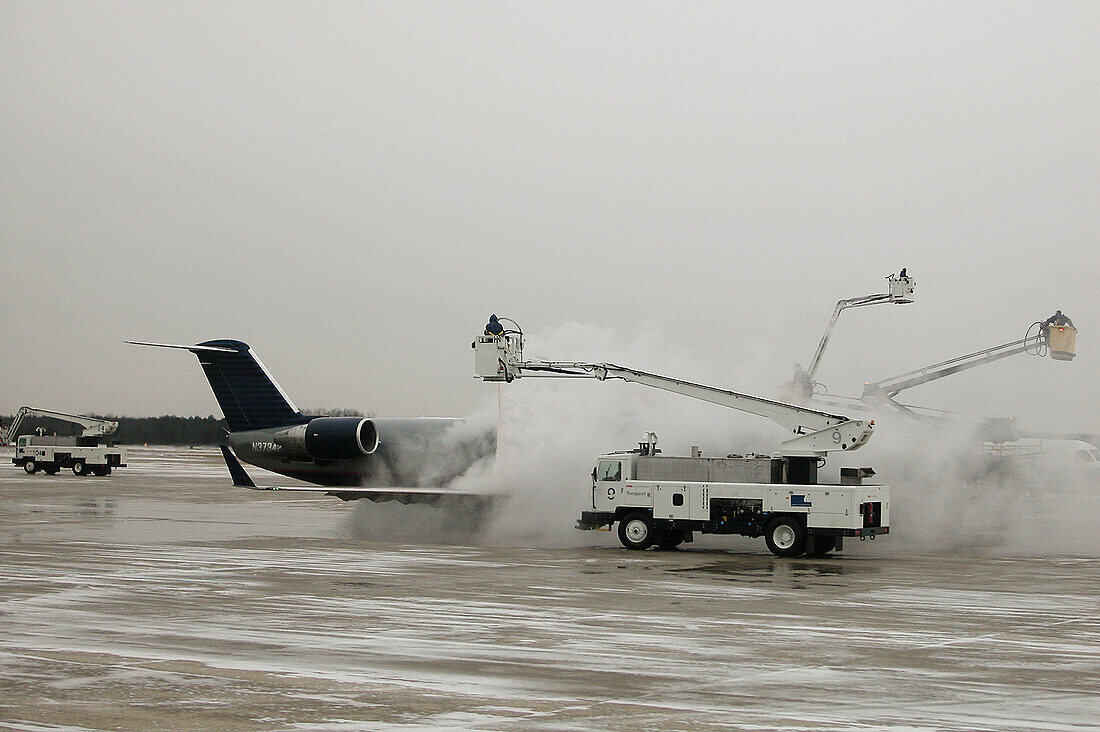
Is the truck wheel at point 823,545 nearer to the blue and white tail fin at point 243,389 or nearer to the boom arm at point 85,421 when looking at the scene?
the blue and white tail fin at point 243,389

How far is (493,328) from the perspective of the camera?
3102 centimetres

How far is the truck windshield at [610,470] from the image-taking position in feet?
94.3

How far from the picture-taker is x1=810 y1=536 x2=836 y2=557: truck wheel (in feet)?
89.5

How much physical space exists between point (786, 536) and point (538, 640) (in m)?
13.0

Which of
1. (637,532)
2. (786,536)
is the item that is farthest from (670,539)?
(786,536)

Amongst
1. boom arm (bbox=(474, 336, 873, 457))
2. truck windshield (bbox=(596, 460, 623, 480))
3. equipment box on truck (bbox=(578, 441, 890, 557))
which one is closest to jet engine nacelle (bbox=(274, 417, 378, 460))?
boom arm (bbox=(474, 336, 873, 457))

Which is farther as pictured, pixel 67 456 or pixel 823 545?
pixel 67 456

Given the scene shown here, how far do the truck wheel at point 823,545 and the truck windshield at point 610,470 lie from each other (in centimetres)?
474

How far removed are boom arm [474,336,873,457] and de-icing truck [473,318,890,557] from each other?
0.08ft

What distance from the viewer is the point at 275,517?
41281 mm

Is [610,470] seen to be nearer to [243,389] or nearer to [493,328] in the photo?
[493,328]

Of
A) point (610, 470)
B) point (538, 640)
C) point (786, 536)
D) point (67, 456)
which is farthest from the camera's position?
point (67, 456)

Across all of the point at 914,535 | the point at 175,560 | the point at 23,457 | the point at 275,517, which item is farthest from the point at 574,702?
the point at 23,457

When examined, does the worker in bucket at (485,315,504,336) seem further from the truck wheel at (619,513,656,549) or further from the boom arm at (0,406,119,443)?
the boom arm at (0,406,119,443)
